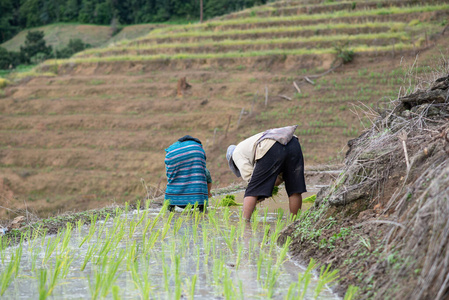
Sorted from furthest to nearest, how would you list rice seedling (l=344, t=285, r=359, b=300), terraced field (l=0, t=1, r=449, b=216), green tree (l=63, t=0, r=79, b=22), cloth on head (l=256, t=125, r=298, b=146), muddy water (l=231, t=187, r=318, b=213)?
1. green tree (l=63, t=0, r=79, b=22)
2. terraced field (l=0, t=1, r=449, b=216)
3. muddy water (l=231, t=187, r=318, b=213)
4. cloth on head (l=256, t=125, r=298, b=146)
5. rice seedling (l=344, t=285, r=359, b=300)

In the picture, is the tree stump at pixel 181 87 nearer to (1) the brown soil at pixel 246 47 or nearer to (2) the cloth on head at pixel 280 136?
(1) the brown soil at pixel 246 47

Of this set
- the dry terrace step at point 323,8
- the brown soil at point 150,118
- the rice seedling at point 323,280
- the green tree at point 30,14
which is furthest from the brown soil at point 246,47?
the green tree at point 30,14

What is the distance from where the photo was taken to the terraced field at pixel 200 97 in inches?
686

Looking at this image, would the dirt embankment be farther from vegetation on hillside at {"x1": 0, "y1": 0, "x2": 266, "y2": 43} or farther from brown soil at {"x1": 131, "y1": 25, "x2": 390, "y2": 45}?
vegetation on hillside at {"x1": 0, "y1": 0, "x2": 266, "y2": 43}

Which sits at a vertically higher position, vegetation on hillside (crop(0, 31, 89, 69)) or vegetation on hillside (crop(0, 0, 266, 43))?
vegetation on hillside (crop(0, 0, 266, 43))

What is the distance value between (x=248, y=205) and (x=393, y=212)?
1.91 m

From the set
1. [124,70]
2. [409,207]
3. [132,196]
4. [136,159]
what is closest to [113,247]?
[409,207]

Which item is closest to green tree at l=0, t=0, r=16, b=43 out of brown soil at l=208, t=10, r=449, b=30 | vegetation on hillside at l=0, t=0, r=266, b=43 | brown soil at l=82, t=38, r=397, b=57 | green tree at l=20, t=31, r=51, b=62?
vegetation on hillside at l=0, t=0, r=266, b=43

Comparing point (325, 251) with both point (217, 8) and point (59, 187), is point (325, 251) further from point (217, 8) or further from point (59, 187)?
point (217, 8)

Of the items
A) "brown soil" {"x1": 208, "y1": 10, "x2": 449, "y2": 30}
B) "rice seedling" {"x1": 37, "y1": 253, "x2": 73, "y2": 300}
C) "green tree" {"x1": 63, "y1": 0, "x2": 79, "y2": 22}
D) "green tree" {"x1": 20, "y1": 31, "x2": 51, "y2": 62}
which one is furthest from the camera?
"green tree" {"x1": 63, "y1": 0, "x2": 79, "y2": 22}

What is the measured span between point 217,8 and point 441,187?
1850 inches

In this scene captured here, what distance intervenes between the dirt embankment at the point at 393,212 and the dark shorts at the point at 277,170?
0.42 m

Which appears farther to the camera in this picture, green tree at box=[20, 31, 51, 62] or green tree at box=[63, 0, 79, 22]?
green tree at box=[63, 0, 79, 22]

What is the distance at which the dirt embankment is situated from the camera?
274 centimetres
